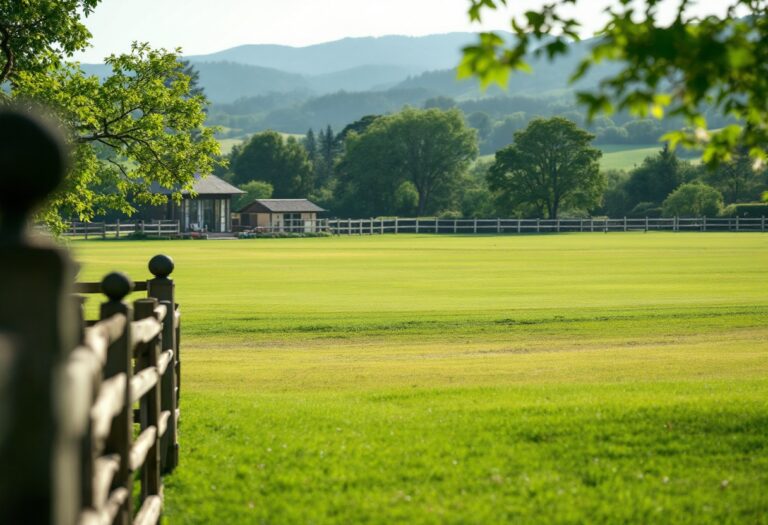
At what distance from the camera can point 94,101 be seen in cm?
2538

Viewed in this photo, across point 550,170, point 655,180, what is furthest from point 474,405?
point 655,180

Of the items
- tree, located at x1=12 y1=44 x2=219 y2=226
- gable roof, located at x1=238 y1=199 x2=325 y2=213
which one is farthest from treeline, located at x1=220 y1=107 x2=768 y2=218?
tree, located at x1=12 y1=44 x2=219 y2=226

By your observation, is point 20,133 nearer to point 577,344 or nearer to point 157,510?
point 157,510

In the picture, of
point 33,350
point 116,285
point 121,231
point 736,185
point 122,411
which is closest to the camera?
point 33,350

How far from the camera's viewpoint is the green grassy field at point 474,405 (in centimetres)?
793

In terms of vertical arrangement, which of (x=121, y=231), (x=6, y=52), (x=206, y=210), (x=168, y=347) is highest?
(x=6, y=52)

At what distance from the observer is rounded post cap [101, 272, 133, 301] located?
5.93 metres

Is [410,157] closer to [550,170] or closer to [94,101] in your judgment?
[550,170]

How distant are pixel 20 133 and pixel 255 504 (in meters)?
5.49

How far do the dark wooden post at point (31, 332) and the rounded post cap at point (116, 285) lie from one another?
3094 mm

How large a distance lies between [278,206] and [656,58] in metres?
111

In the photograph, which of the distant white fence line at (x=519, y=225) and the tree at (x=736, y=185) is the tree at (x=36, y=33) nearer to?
Result: the distant white fence line at (x=519, y=225)

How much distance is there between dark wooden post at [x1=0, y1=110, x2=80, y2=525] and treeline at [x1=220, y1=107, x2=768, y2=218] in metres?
118

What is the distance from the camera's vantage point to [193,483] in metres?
8.64
